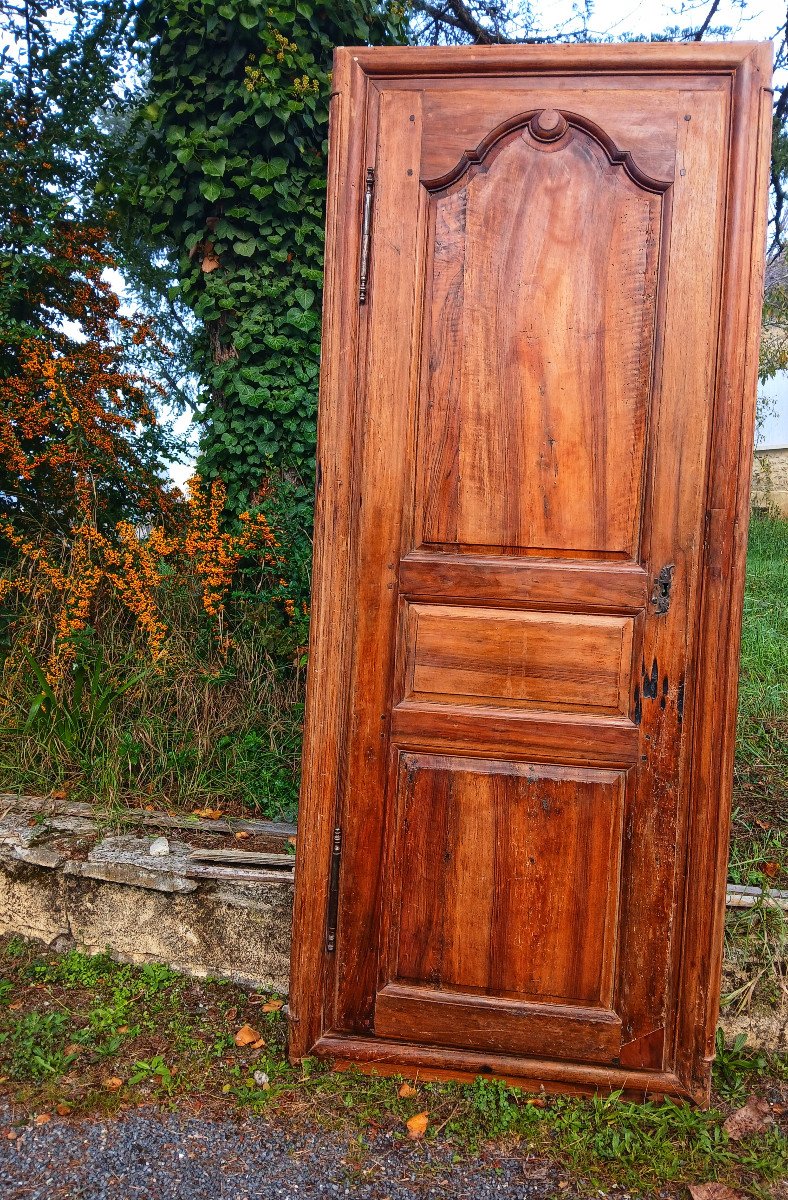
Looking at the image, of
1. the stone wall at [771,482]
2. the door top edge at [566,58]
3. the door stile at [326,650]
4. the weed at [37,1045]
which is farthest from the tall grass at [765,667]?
the weed at [37,1045]

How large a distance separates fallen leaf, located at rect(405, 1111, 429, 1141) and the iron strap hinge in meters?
0.49

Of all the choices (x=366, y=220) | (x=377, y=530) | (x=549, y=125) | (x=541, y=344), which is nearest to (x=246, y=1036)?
(x=377, y=530)

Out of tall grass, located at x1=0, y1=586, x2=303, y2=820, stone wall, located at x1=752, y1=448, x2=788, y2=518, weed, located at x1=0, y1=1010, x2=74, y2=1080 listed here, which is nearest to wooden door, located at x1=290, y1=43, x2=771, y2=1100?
weed, located at x1=0, y1=1010, x2=74, y2=1080

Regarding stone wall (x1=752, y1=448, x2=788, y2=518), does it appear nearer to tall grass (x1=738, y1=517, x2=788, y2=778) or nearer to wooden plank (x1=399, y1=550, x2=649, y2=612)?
tall grass (x1=738, y1=517, x2=788, y2=778)

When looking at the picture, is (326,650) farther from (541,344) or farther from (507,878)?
(541,344)

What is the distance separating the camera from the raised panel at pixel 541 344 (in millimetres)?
2178

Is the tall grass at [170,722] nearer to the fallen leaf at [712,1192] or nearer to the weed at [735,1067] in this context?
the weed at [735,1067]

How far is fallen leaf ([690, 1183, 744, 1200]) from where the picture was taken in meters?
1.98

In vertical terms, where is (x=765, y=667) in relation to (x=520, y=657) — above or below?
below

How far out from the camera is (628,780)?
7.30 ft

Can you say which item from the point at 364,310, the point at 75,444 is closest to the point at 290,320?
the point at 75,444

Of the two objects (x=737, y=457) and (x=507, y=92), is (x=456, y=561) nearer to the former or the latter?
(x=737, y=457)

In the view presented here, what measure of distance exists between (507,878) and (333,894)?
0.51m

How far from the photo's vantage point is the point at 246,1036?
2.57m
